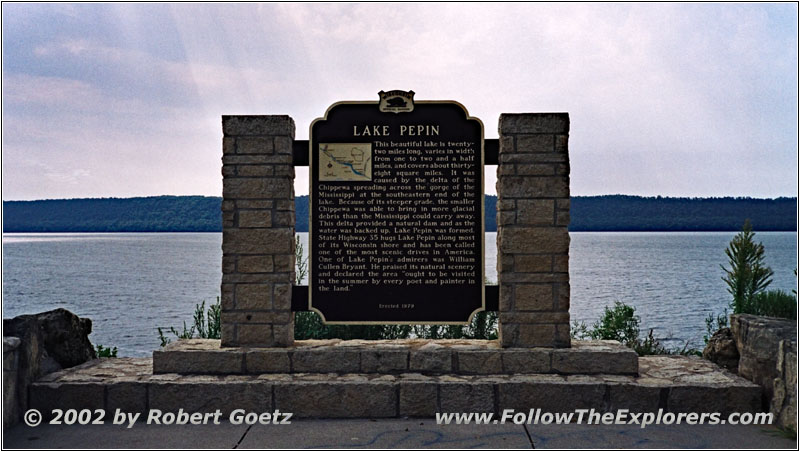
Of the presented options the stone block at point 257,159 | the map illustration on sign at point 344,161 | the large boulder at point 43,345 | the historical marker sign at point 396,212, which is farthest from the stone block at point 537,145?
the large boulder at point 43,345

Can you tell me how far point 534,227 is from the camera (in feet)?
26.5

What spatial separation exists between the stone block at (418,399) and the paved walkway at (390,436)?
0.46ft

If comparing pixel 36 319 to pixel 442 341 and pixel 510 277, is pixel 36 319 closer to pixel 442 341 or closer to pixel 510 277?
pixel 442 341

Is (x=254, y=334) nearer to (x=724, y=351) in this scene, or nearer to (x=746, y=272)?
(x=724, y=351)

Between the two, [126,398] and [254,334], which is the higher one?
[254,334]

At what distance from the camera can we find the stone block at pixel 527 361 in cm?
796

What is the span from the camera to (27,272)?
6869cm

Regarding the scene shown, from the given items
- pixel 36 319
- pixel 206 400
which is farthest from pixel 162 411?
pixel 36 319

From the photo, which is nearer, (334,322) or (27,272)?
(334,322)

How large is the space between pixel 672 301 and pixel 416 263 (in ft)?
116

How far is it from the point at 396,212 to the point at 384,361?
1.72 metres

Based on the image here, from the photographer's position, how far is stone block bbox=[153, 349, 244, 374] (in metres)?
8.03

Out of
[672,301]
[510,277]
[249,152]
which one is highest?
[249,152]

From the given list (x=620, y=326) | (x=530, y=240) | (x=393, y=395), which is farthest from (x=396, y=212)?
(x=620, y=326)
